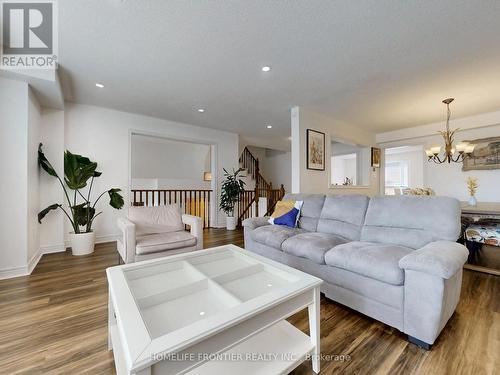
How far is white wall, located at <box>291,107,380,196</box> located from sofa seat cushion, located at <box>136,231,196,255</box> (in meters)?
2.09

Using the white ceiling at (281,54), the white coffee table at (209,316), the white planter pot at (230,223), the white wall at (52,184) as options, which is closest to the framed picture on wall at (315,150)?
the white ceiling at (281,54)

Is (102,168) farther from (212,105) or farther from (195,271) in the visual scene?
(195,271)

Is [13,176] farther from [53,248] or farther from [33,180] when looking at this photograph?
[53,248]

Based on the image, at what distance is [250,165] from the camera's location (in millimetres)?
7629

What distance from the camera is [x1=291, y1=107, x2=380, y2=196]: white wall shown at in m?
3.82

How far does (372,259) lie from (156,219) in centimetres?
244

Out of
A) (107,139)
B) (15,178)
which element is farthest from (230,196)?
(15,178)

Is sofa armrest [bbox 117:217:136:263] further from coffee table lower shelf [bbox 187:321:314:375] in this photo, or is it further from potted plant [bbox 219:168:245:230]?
potted plant [bbox 219:168:245:230]

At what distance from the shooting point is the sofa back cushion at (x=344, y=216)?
89.6 inches

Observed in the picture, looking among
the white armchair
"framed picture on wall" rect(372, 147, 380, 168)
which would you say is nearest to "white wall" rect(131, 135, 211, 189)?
the white armchair

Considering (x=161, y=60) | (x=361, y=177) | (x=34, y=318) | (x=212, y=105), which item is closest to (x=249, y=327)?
(x=34, y=318)

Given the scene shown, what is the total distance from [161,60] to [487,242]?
424 centimetres

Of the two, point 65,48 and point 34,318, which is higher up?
point 65,48

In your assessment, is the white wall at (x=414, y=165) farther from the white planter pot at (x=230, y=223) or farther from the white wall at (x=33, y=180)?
the white wall at (x=33, y=180)
